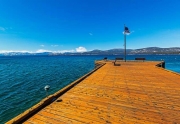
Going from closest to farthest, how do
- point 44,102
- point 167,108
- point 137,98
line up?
point 167,108 → point 44,102 → point 137,98

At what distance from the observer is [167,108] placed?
372 centimetres

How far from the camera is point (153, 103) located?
13.4 feet

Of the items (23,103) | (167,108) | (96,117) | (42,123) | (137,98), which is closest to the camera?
(42,123)

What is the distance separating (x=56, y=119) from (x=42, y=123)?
389 mm

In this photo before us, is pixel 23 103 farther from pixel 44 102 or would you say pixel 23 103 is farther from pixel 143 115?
pixel 143 115

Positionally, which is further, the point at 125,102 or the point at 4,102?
the point at 4,102

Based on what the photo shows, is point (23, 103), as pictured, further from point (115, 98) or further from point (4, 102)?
point (115, 98)

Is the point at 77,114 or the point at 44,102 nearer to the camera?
the point at 77,114

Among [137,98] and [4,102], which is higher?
[137,98]

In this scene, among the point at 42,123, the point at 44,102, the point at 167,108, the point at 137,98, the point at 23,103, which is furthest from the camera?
the point at 23,103

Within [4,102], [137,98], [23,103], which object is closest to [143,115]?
[137,98]

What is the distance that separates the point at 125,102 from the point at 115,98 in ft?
1.60

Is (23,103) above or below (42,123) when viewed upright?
below

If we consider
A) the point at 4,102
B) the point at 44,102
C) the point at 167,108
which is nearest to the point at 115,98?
the point at 167,108
